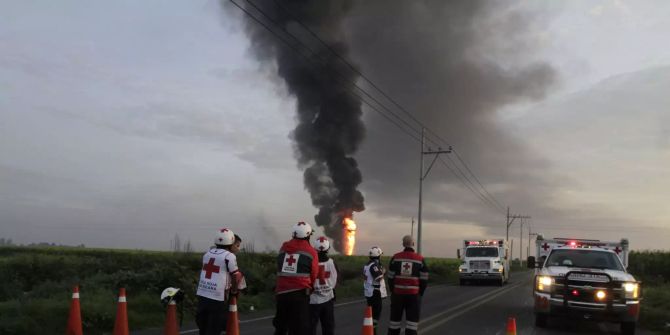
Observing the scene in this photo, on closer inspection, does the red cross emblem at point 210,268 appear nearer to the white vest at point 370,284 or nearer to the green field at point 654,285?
the white vest at point 370,284

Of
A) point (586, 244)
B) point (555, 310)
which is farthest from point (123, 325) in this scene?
point (586, 244)

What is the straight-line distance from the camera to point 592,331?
1305 cm

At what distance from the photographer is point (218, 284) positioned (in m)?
7.00

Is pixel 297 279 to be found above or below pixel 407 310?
above

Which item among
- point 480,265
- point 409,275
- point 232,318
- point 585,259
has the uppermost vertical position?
point 585,259

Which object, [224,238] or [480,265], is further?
[480,265]

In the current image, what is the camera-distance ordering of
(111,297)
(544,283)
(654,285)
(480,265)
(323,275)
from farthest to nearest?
(654,285)
(480,265)
(111,297)
(544,283)
(323,275)

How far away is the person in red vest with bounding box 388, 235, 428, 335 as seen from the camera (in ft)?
29.0

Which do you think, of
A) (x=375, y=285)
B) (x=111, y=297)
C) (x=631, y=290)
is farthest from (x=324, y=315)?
(x=111, y=297)

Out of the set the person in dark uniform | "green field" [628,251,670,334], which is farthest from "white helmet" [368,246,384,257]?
"green field" [628,251,670,334]

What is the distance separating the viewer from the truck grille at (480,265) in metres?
33.5

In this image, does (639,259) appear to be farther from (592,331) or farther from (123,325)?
(123,325)

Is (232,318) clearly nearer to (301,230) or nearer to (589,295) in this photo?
(301,230)

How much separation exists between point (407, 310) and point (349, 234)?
43869mm
